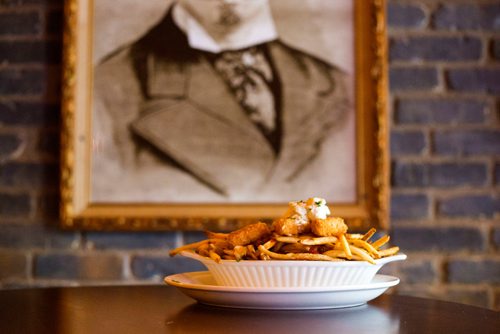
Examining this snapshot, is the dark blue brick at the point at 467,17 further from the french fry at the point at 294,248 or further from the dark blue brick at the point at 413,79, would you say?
the french fry at the point at 294,248

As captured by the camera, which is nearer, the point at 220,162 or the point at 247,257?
the point at 247,257

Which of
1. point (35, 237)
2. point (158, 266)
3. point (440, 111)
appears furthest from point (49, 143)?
point (440, 111)

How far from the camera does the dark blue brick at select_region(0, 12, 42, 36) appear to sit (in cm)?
192

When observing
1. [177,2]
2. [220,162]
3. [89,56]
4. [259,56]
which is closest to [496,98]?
[259,56]

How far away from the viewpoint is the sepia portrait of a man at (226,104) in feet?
5.95

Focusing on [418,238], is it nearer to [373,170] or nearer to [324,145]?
[373,170]

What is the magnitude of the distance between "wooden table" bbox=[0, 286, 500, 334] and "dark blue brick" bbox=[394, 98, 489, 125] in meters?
0.88

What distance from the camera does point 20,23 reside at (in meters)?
1.92

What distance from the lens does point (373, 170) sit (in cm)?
179

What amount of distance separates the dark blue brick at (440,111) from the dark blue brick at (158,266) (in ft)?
2.36

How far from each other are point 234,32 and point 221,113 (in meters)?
0.24

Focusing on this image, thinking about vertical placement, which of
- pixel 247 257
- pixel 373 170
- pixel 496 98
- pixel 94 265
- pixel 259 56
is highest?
pixel 259 56

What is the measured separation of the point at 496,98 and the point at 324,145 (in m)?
0.51

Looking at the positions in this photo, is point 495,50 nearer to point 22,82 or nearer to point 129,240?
point 129,240
